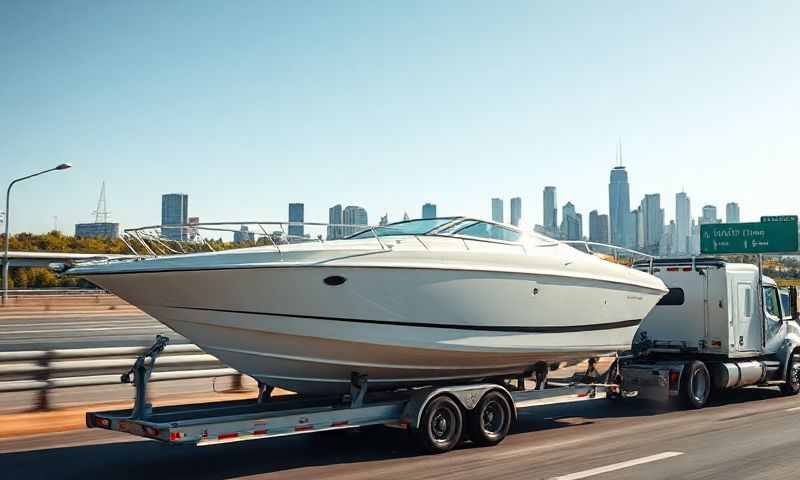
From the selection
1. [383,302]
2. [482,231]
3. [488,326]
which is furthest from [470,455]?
[482,231]

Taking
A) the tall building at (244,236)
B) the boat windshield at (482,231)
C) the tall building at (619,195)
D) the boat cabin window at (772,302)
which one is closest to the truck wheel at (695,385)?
the boat cabin window at (772,302)

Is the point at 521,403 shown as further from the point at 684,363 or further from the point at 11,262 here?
the point at 11,262

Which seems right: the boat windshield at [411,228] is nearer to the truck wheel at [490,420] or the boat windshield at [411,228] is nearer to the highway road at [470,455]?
the truck wheel at [490,420]

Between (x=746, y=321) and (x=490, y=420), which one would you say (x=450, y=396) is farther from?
(x=746, y=321)

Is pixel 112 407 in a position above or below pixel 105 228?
below

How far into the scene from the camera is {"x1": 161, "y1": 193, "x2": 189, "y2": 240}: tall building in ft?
27.0

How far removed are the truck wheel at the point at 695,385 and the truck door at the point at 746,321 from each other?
3.14 feet

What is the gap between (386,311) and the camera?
8.34 meters

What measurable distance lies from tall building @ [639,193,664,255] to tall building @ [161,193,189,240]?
86909 mm

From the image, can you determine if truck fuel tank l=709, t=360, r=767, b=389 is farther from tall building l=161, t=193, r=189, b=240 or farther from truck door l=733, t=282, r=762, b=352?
tall building l=161, t=193, r=189, b=240

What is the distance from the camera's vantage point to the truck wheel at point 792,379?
47.2 ft

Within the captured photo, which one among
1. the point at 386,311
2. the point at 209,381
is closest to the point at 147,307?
the point at 386,311

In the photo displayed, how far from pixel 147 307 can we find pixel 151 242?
690mm

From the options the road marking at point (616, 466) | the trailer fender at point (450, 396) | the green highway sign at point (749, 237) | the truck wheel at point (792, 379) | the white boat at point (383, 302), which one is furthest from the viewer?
the green highway sign at point (749, 237)
